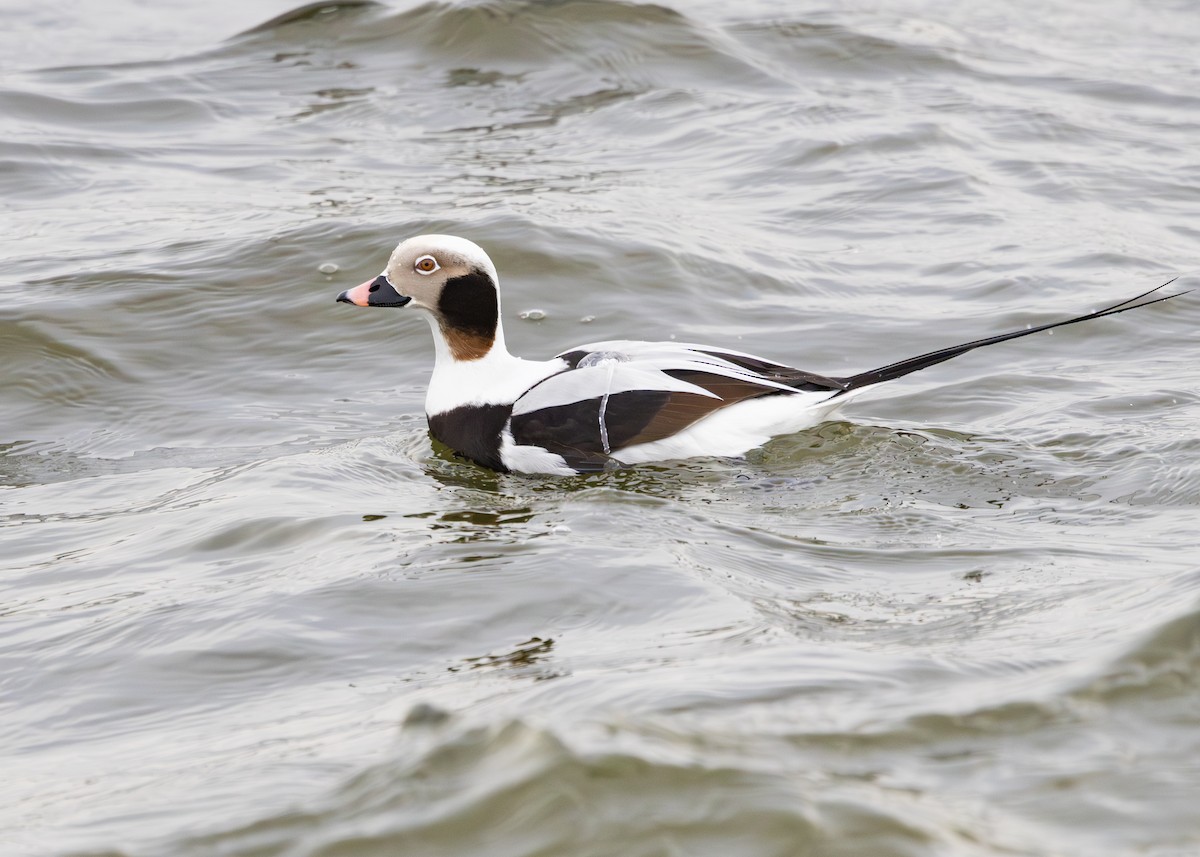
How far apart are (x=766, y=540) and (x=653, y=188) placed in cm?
503

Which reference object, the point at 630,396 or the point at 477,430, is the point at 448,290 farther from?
the point at 630,396

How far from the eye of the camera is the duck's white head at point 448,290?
20.2ft

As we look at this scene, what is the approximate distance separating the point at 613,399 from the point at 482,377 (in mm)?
676

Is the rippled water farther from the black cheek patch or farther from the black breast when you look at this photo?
the black cheek patch

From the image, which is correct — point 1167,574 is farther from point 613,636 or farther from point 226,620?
point 226,620

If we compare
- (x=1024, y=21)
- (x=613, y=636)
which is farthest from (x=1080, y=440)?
(x=1024, y=21)

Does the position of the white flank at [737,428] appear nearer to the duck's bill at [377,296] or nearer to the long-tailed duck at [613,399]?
the long-tailed duck at [613,399]

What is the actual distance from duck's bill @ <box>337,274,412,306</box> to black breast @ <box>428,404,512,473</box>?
51cm

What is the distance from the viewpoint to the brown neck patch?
618 cm

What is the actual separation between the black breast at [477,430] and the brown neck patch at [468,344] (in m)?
0.24

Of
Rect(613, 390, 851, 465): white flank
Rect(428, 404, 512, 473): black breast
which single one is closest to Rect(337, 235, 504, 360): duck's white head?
Rect(428, 404, 512, 473): black breast

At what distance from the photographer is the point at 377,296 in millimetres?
6207

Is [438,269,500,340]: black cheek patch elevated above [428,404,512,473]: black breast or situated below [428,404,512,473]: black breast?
above

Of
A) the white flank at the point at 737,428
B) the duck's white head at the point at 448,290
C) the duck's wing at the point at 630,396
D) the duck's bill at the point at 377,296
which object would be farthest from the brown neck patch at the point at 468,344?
the white flank at the point at 737,428
